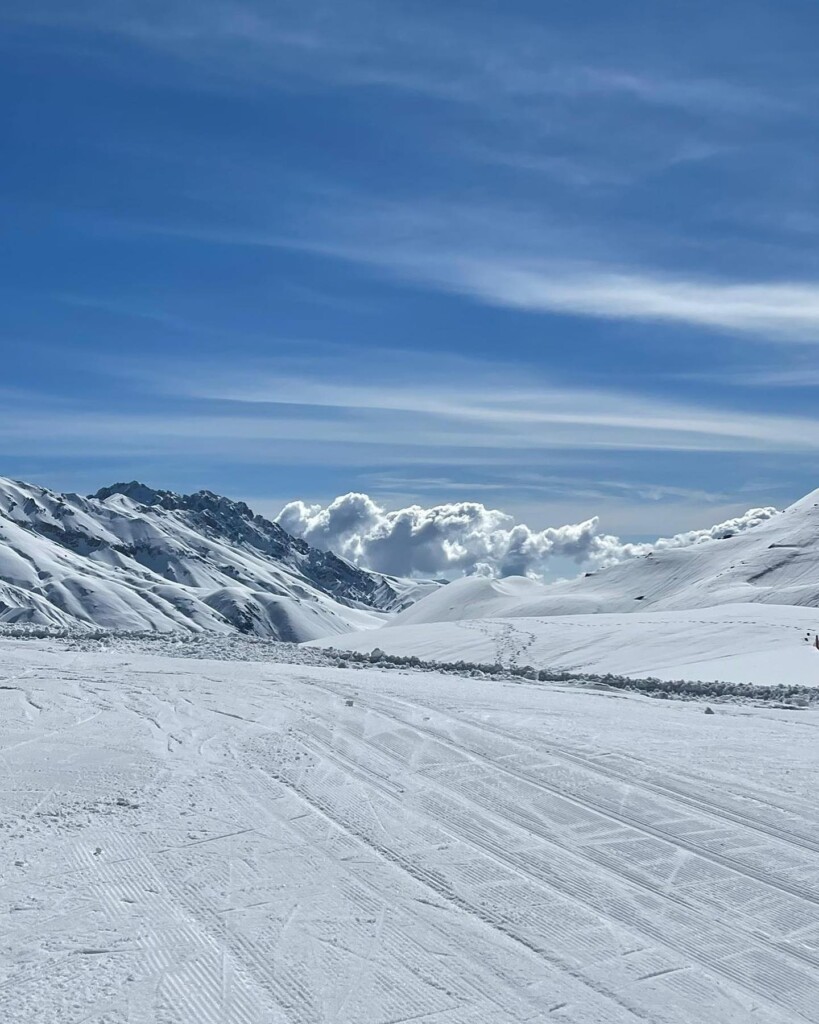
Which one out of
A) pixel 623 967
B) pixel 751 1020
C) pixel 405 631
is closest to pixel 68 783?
pixel 623 967

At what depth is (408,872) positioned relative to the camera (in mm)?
6367

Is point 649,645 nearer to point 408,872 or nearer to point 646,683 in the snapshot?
point 646,683

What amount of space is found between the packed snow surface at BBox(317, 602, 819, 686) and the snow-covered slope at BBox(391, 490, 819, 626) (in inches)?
1633

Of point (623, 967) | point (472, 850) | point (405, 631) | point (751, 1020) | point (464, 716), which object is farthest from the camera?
point (405, 631)

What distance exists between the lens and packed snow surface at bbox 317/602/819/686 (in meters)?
19.5

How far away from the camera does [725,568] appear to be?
92.8 meters

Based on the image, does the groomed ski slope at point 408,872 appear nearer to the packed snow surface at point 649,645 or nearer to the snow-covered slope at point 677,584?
the packed snow surface at point 649,645

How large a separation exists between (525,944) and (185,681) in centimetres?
1215

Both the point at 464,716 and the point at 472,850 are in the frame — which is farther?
the point at 464,716

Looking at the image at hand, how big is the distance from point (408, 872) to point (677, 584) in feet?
298

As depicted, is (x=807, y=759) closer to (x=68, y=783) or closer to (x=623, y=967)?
(x=623, y=967)

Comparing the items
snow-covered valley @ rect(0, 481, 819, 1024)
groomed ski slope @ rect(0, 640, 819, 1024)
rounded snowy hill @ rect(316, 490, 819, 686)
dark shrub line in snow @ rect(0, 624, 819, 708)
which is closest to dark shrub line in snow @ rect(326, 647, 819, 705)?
dark shrub line in snow @ rect(0, 624, 819, 708)

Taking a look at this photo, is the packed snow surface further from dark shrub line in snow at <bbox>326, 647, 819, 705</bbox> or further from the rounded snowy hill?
dark shrub line in snow at <bbox>326, 647, 819, 705</bbox>

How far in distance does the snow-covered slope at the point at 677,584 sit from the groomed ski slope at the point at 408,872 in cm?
5987
